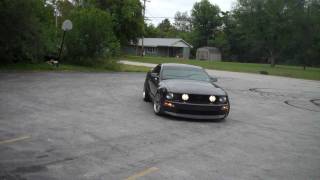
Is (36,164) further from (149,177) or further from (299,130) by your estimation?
(299,130)

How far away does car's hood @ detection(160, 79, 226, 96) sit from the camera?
37.8 ft

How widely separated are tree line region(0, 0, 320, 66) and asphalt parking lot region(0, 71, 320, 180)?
29.9ft

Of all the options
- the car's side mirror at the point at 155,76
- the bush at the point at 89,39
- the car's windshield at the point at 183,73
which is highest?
the bush at the point at 89,39

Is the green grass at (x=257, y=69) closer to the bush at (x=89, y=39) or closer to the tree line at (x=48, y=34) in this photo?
the bush at (x=89, y=39)

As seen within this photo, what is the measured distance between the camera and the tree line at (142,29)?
23328 mm

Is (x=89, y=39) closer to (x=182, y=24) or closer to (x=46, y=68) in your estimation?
(x=46, y=68)

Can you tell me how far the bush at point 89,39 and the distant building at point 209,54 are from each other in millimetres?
66256

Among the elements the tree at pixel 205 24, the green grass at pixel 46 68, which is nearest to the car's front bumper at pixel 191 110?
the green grass at pixel 46 68

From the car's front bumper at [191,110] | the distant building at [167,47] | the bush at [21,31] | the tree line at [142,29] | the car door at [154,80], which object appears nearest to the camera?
the car's front bumper at [191,110]

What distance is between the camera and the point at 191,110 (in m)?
11.2

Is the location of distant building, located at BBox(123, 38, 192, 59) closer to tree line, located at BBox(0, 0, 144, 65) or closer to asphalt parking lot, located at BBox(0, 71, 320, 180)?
tree line, located at BBox(0, 0, 144, 65)

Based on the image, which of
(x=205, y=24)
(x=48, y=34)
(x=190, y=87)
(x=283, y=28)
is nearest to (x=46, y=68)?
(x=48, y=34)

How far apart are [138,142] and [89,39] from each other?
68.9ft

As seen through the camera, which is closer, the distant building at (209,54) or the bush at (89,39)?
the bush at (89,39)
